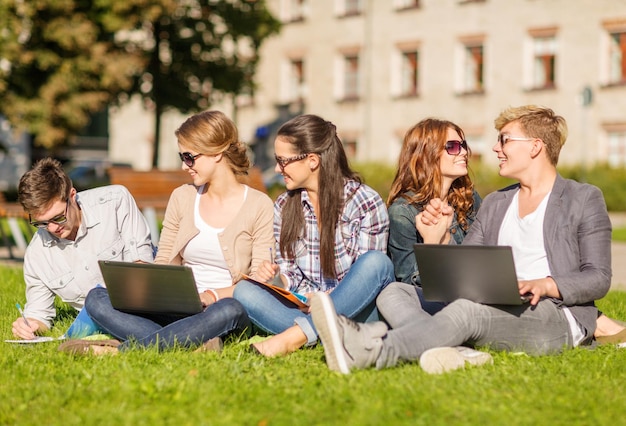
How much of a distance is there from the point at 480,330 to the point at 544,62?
29.0 m

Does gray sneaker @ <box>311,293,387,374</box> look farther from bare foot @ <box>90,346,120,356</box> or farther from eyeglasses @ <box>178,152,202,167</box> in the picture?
eyeglasses @ <box>178,152,202,167</box>

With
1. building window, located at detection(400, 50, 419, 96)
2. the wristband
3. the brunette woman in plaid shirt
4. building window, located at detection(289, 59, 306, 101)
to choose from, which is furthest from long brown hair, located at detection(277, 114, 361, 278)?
building window, located at detection(289, 59, 306, 101)

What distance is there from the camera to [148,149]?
46406mm

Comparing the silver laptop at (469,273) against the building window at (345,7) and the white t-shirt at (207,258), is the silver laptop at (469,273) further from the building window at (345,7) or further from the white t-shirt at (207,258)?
the building window at (345,7)

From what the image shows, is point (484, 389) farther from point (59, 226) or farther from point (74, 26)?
point (74, 26)

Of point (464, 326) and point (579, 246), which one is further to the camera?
point (579, 246)

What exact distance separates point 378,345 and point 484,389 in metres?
0.62

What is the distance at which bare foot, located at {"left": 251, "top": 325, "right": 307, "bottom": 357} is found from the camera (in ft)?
18.3

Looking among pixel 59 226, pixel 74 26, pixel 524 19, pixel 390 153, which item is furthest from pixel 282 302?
pixel 390 153

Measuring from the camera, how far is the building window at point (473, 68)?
114 ft

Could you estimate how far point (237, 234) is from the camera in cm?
617

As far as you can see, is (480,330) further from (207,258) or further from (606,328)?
(207,258)

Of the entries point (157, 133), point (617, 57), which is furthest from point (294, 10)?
point (157, 133)

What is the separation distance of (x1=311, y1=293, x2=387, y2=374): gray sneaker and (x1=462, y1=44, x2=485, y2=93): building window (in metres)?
30.3
